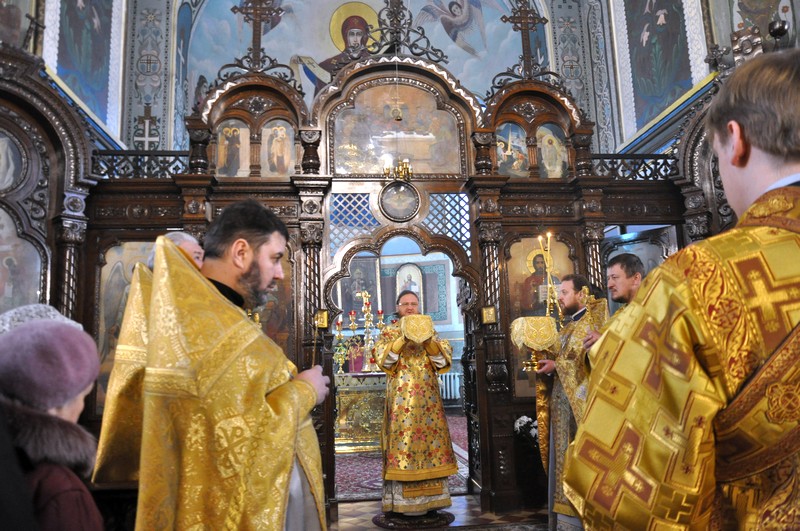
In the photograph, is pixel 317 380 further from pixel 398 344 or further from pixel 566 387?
pixel 398 344

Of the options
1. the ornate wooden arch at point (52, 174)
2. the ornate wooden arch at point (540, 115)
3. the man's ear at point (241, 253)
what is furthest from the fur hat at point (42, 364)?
the ornate wooden arch at point (540, 115)

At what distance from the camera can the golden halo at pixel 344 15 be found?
14266mm

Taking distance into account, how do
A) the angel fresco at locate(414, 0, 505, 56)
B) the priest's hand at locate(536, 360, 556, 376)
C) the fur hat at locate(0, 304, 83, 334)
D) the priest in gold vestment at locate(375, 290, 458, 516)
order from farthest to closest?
1. the angel fresco at locate(414, 0, 505, 56)
2. the priest in gold vestment at locate(375, 290, 458, 516)
3. the priest's hand at locate(536, 360, 556, 376)
4. the fur hat at locate(0, 304, 83, 334)

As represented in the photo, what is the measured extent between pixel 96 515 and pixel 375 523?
187 inches

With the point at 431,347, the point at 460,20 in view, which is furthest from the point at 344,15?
the point at 431,347

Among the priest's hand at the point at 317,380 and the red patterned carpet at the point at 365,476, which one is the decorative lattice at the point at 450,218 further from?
the priest's hand at the point at 317,380

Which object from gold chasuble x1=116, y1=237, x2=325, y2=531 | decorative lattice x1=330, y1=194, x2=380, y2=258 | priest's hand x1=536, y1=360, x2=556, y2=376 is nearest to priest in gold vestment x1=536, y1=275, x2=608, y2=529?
priest's hand x1=536, y1=360, x2=556, y2=376

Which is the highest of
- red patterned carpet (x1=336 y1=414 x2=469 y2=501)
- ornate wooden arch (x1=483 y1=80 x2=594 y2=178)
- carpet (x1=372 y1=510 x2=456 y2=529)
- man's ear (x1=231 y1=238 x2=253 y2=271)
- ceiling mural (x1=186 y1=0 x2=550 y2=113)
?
ceiling mural (x1=186 y1=0 x2=550 y2=113)

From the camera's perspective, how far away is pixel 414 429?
5.82 meters

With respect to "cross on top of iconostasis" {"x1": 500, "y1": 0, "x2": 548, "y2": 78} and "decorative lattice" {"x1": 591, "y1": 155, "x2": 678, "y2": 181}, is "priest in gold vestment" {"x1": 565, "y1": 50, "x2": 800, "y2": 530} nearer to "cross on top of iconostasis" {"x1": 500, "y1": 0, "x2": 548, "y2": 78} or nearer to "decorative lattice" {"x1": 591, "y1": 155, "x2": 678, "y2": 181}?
"decorative lattice" {"x1": 591, "y1": 155, "x2": 678, "y2": 181}

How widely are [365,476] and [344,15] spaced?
11.2 m

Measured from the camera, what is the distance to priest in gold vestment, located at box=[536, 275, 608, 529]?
4.34m

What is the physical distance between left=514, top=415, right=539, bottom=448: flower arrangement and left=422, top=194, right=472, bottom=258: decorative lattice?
195 centimetres

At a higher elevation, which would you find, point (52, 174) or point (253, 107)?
point (253, 107)
